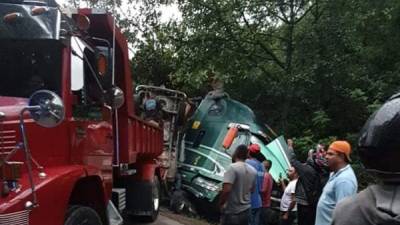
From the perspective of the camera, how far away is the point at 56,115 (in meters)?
4.41

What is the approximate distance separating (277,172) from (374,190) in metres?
10.7

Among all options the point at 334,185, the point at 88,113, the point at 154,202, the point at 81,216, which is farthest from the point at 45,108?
the point at 154,202

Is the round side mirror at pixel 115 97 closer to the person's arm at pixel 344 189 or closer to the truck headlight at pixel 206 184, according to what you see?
the person's arm at pixel 344 189

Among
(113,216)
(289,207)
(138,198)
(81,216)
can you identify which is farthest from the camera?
(138,198)

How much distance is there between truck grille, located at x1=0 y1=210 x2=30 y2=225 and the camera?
172 inches

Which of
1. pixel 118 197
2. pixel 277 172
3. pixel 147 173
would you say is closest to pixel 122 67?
pixel 118 197

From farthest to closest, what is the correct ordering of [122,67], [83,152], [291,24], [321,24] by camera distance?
[291,24] → [321,24] → [122,67] → [83,152]

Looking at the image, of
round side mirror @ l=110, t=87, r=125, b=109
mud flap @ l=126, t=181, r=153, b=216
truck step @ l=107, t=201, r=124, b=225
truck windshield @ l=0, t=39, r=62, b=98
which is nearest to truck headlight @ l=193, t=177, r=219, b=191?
mud flap @ l=126, t=181, r=153, b=216

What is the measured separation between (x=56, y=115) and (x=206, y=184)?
27.0 feet

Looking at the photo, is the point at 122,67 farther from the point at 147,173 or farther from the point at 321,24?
the point at 321,24

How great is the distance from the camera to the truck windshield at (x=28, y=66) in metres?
5.29

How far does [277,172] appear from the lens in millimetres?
12398

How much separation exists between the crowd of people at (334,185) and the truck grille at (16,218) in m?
2.27

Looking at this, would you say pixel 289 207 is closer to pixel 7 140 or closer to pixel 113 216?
pixel 113 216
